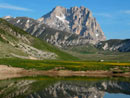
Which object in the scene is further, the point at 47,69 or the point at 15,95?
the point at 47,69

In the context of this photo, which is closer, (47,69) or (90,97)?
(90,97)

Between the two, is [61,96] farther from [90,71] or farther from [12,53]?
[12,53]

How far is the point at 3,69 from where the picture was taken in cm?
11644

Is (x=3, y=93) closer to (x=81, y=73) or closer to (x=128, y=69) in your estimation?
(x=81, y=73)

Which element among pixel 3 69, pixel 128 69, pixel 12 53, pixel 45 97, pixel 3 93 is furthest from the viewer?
pixel 12 53

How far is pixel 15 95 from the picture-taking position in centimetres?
5559

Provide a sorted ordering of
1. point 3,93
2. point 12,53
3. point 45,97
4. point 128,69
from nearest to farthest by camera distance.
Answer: point 45,97
point 3,93
point 128,69
point 12,53

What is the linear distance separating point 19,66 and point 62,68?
2067 cm

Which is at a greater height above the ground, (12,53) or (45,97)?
(12,53)

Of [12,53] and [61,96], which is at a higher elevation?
[12,53]

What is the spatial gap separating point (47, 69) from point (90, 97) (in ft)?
223

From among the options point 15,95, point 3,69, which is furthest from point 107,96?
point 3,69

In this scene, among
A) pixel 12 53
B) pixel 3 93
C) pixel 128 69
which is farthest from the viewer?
pixel 12 53

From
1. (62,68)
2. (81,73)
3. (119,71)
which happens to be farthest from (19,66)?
(119,71)
